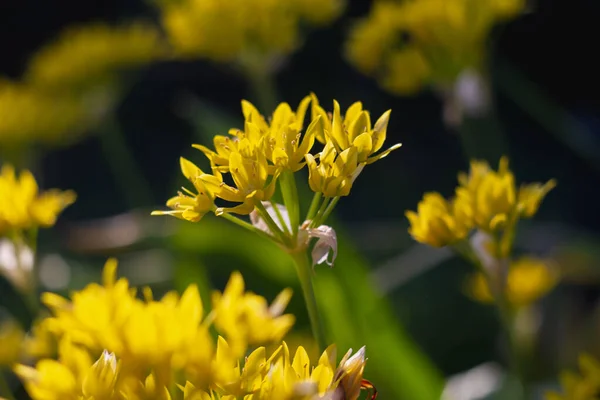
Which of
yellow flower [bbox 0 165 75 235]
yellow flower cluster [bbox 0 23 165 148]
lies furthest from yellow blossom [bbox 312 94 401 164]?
yellow flower cluster [bbox 0 23 165 148]

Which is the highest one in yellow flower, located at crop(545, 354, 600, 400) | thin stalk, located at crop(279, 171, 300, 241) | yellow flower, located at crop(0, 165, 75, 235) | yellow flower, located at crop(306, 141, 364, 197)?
yellow flower, located at crop(306, 141, 364, 197)

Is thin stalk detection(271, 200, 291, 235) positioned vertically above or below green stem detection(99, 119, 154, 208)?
above

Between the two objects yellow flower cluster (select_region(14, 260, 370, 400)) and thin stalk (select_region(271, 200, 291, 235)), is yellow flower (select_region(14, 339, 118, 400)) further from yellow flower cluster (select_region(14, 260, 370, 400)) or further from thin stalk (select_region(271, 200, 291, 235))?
thin stalk (select_region(271, 200, 291, 235))

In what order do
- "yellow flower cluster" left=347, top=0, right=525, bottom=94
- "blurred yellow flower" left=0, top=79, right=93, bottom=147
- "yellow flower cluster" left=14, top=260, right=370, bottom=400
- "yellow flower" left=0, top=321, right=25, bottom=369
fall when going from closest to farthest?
"yellow flower cluster" left=14, top=260, right=370, bottom=400 < "yellow flower" left=0, top=321, right=25, bottom=369 < "yellow flower cluster" left=347, top=0, right=525, bottom=94 < "blurred yellow flower" left=0, top=79, right=93, bottom=147

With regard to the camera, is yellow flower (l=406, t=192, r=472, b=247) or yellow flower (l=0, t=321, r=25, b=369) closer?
yellow flower (l=406, t=192, r=472, b=247)

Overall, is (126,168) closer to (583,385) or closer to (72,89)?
(72,89)

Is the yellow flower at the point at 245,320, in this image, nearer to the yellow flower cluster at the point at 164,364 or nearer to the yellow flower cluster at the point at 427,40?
the yellow flower cluster at the point at 164,364

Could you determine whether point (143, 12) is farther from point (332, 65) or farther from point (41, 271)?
point (41, 271)

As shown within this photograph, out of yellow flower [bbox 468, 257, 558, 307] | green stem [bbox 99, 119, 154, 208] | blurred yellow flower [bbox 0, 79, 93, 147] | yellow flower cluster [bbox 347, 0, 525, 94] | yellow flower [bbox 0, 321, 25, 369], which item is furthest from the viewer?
green stem [bbox 99, 119, 154, 208]
